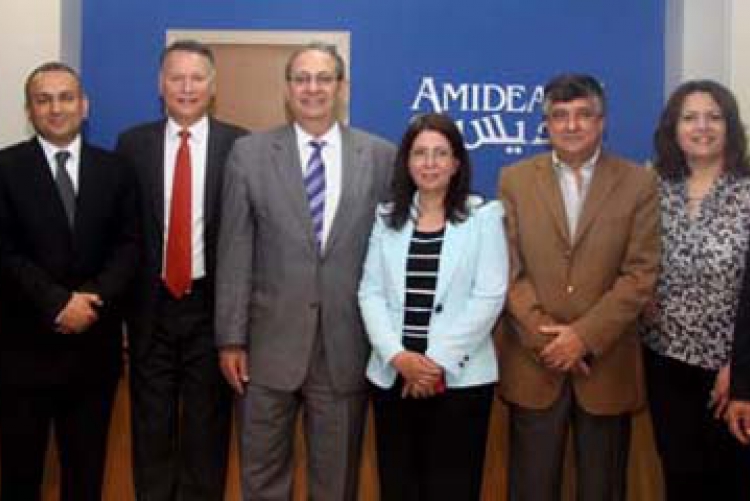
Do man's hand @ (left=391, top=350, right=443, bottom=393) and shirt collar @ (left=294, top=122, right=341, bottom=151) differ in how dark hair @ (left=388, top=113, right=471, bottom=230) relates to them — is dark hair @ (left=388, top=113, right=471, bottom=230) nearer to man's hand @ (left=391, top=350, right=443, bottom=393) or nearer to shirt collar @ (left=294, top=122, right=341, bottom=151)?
shirt collar @ (left=294, top=122, right=341, bottom=151)

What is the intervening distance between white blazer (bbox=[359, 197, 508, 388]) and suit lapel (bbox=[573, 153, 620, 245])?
0.24m

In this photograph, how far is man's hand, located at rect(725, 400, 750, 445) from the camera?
2.71 metres

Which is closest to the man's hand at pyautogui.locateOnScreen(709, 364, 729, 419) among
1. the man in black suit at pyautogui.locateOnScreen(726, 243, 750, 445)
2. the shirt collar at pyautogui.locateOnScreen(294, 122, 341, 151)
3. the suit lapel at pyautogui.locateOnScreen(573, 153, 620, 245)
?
the man in black suit at pyautogui.locateOnScreen(726, 243, 750, 445)

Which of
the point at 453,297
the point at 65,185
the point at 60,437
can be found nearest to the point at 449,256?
the point at 453,297

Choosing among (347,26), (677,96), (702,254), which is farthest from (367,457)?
(347,26)

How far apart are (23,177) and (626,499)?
2213 mm

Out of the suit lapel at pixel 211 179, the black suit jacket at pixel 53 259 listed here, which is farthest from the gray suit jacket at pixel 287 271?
the black suit jacket at pixel 53 259

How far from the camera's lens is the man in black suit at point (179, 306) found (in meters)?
3.24

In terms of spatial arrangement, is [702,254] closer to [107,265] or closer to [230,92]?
[107,265]

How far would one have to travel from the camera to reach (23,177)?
10.4 feet

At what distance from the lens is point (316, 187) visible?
10.3 feet

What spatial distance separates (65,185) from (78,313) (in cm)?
42

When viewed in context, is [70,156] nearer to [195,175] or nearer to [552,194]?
[195,175]

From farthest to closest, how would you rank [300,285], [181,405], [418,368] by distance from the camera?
[181,405] < [300,285] < [418,368]
